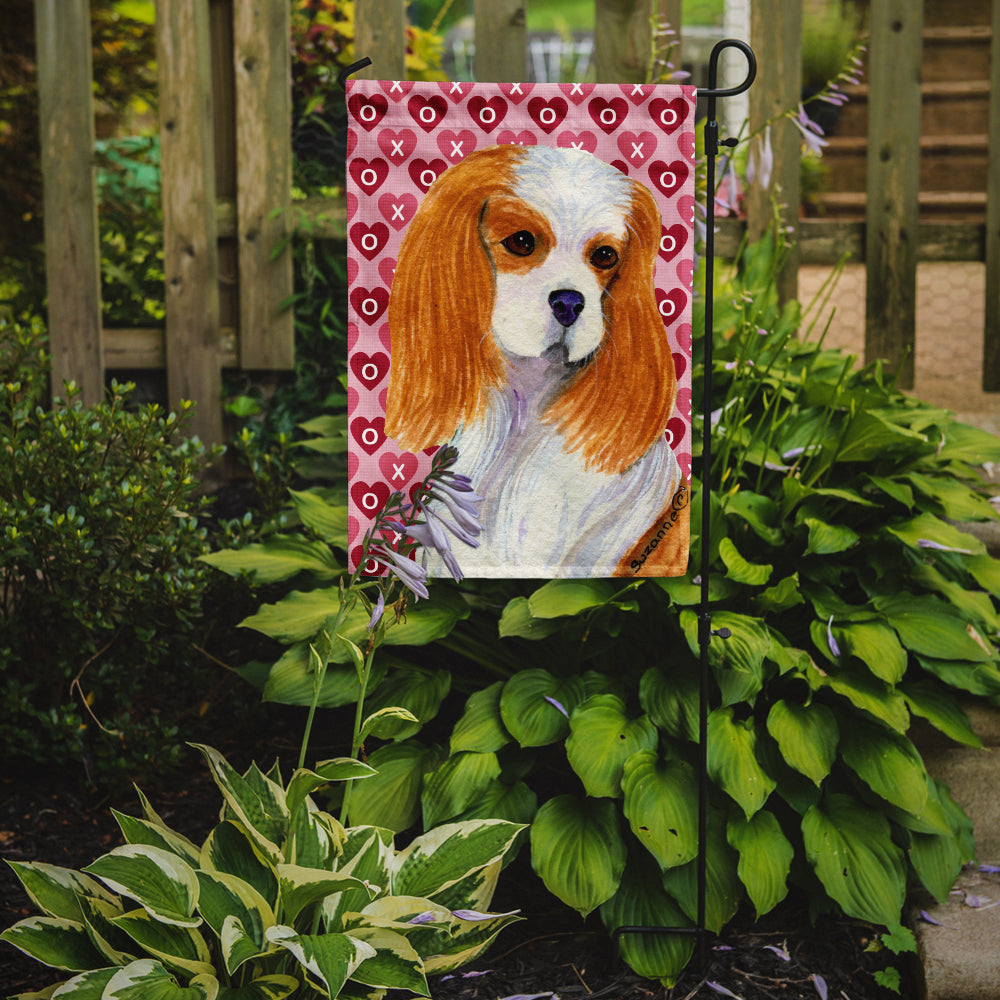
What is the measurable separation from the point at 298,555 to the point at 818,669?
1.23 metres

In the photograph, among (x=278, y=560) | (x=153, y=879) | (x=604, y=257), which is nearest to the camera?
(x=153, y=879)

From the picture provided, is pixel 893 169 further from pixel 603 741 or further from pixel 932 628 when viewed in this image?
pixel 603 741

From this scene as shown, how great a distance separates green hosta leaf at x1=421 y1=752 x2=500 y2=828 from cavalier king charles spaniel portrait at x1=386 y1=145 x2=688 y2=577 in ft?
1.30

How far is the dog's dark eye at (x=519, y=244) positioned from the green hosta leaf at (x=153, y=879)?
1.18 m

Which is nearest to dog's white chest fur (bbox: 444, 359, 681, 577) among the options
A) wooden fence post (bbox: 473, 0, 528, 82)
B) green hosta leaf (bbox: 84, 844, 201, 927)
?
green hosta leaf (bbox: 84, 844, 201, 927)

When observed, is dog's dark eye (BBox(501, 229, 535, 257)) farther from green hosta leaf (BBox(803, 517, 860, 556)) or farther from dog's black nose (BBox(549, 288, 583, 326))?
green hosta leaf (BBox(803, 517, 860, 556))

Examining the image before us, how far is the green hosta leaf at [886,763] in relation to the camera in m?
1.93

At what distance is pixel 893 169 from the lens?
3426 millimetres

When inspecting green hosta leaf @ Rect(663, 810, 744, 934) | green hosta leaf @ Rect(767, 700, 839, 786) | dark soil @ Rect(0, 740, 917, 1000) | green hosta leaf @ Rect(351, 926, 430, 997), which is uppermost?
green hosta leaf @ Rect(767, 700, 839, 786)

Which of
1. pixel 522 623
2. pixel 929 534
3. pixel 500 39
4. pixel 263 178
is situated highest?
pixel 500 39

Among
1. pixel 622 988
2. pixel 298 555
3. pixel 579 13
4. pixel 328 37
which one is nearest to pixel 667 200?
pixel 298 555

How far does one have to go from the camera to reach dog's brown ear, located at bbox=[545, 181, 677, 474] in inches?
73.5

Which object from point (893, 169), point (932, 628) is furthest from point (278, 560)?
point (893, 169)

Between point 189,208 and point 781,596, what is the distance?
7.65ft
